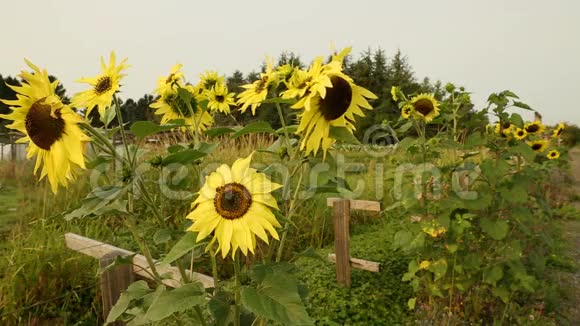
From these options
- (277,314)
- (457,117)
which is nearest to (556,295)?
(457,117)

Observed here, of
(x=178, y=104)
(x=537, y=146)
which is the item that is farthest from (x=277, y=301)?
(x=537, y=146)

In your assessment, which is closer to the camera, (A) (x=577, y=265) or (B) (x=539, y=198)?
(B) (x=539, y=198)

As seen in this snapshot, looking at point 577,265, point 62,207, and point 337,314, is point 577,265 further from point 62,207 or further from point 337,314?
point 62,207

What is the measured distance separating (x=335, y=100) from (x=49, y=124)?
58 cm

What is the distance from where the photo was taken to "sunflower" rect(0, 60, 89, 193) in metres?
0.85

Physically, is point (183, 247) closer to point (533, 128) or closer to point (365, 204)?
point (365, 204)

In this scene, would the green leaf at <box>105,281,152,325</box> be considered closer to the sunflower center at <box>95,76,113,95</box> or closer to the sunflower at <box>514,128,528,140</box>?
the sunflower center at <box>95,76,113,95</box>

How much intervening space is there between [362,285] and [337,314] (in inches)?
25.1

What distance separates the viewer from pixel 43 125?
0.89 metres

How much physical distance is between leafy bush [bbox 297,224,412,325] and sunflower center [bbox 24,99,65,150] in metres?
2.13

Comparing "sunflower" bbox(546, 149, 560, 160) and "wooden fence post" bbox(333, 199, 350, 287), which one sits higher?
"sunflower" bbox(546, 149, 560, 160)

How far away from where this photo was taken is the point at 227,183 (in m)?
0.91

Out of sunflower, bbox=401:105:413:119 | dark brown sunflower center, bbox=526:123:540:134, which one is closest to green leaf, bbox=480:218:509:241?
sunflower, bbox=401:105:413:119

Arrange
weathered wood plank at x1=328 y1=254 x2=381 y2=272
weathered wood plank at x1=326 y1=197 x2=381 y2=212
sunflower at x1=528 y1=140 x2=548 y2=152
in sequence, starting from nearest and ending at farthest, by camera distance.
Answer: weathered wood plank at x1=328 y1=254 x2=381 y2=272 < weathered wood plank at x1=326 y1=197 x2=381 y2=212 < sunflower at x1=528 y1=140 x2=548 y2=152
